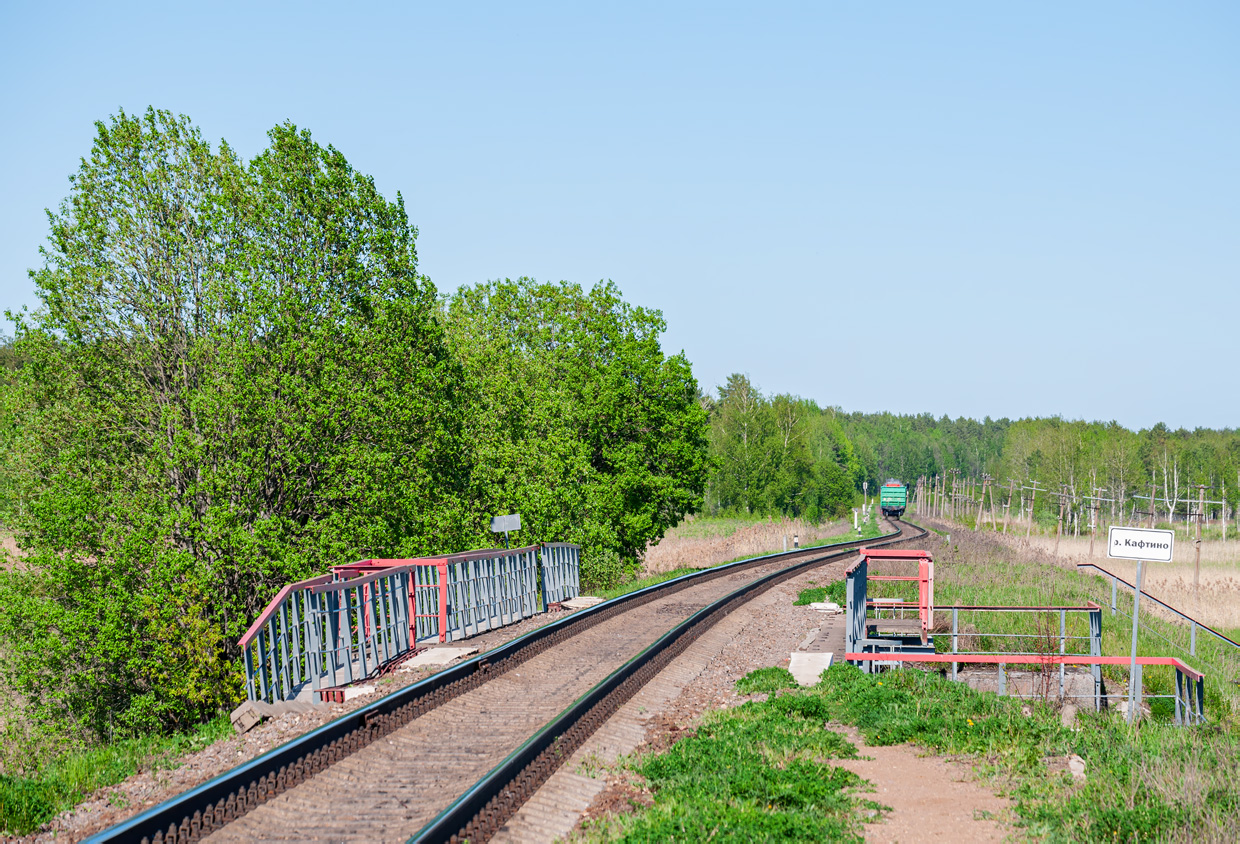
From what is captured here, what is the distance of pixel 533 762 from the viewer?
838 cm

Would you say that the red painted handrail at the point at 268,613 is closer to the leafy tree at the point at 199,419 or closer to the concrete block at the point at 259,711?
the concrete block at the point at 259,711

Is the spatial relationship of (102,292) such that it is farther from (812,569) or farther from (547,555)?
(812,569)

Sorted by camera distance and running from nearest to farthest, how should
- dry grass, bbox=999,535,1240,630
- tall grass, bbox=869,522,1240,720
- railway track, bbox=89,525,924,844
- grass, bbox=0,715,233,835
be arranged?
railway track, bbox=89,525,924,844 → grass, bbox=0,715,233,835 → tall grass, bbox=869,522,1240,720 → dry grass, bbox=999,535,1240,630

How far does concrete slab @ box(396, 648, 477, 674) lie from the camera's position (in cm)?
1338

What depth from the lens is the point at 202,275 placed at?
969 inches

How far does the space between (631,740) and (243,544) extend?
46.4 feet

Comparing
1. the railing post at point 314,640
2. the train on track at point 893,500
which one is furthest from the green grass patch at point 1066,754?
the train on track at point 893,500

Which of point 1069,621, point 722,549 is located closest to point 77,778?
point 1069,621

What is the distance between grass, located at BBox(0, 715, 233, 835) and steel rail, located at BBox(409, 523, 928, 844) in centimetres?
326

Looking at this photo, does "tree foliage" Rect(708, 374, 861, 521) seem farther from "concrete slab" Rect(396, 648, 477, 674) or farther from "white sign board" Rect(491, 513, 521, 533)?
"concrete slab" Rect(396, 648, 477, 674)

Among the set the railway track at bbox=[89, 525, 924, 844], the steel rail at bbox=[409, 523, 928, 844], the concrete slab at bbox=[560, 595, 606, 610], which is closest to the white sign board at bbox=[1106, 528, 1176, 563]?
the steel rail at bbox=[409, 523, 928, 844]

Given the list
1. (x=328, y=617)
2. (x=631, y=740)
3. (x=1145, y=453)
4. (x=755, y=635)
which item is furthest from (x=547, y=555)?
(x=1145, y=453)

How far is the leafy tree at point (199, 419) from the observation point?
20500 millimetres

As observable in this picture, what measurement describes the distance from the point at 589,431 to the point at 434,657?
81.0 ft
